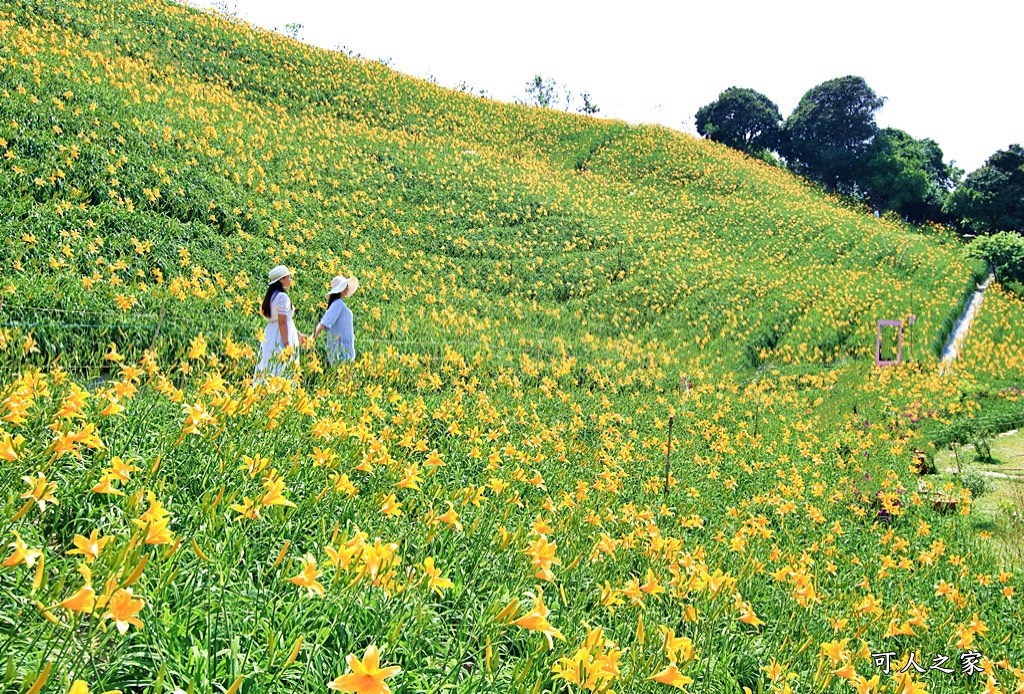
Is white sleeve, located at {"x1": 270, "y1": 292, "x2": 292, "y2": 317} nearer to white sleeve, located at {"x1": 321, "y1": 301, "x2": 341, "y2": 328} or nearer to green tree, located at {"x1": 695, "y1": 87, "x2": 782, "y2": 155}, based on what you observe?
white sleeve, located at {"x1": 321, "y1": 301, "x2": 341, "y2": 328}

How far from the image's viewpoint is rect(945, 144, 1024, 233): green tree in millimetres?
24906

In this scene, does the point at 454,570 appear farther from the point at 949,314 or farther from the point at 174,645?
the point at 949,314

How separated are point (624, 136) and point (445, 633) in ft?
97.8

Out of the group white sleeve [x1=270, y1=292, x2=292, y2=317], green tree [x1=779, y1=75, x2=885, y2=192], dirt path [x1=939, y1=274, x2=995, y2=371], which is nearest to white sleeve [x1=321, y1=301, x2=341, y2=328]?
white sleeve [x1=270, y1=292, x2=292, y2=317]

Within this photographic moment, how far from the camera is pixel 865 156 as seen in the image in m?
34.9

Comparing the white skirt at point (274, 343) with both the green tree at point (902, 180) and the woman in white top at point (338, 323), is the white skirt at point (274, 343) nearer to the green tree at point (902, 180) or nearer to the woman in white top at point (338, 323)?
the woman in white top at point (338, 323)

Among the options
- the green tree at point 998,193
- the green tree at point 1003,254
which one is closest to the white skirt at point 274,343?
the green tree at point 1003,254

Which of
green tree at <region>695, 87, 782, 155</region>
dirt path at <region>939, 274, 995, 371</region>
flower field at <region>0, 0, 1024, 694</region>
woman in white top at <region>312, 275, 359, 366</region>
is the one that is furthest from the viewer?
green tree at <region>695, 87, 782, 155</region>

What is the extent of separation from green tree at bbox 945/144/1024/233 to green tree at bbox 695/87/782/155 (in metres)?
14.2

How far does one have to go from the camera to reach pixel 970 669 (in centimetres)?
293

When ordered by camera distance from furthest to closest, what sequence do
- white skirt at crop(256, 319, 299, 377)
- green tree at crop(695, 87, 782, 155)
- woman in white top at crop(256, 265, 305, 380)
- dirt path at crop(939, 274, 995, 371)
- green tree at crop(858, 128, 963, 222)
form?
green tree at crop(695, 87, 782, 155), green tree at crop(858, 128, 963, 222), dirt path at crop(939, 274, 995, 371), woman in white top at crop(256, 265, 305, 380), white skirt at crop(256, 319, 299, 377)

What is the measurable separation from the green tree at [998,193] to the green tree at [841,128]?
8752 millimetres

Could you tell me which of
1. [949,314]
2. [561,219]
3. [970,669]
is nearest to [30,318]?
[970,669]

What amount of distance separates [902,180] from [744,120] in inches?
445
